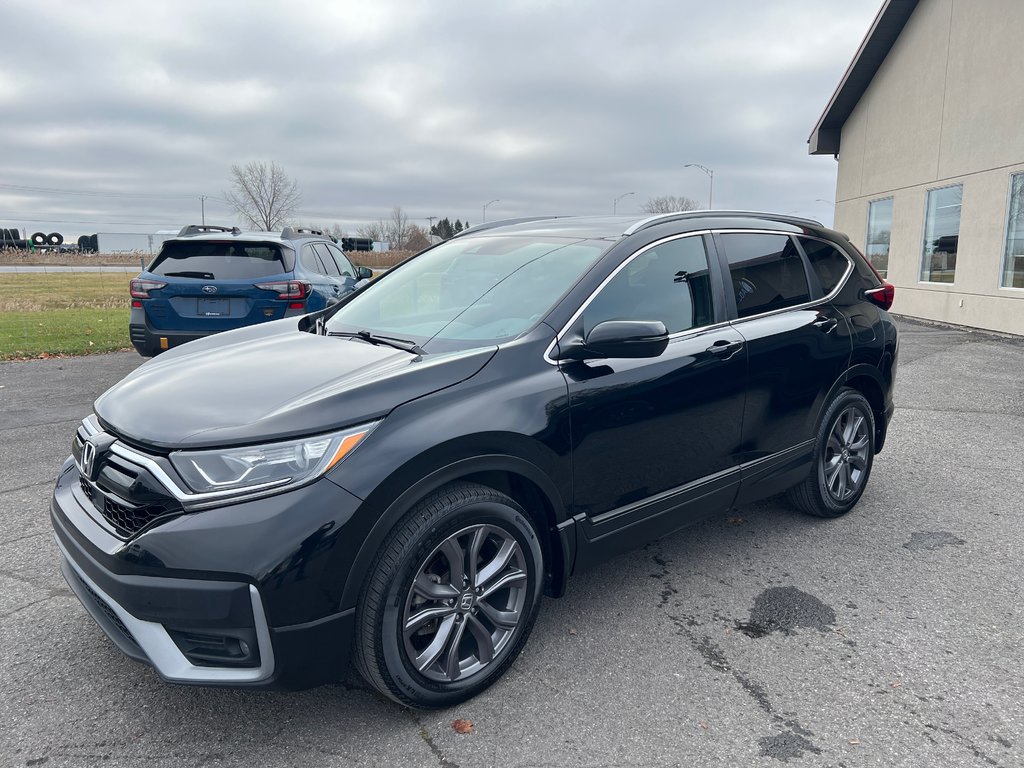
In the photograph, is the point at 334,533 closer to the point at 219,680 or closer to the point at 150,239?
the point at 219,680

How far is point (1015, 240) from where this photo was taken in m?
13.9

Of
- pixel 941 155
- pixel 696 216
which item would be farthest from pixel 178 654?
pixel 941 155

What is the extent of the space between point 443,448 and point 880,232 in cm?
2003

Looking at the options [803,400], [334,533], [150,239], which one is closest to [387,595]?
[334,533]

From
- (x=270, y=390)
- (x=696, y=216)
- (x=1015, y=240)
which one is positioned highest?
(x=1015, y=240)

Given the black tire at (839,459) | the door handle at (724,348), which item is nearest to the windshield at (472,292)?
the door handle at (724,348)

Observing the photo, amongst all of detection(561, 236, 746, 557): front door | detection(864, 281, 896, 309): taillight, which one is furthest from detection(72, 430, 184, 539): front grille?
detection(864, 281, 896, 309): taillight

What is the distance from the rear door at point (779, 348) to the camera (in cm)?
387

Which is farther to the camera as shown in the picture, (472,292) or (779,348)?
(779,348)

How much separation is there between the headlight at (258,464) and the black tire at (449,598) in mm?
353

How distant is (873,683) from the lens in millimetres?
2930

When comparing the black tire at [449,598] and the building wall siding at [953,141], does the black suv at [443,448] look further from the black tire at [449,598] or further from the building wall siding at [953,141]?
the building wall siding at [953,141]

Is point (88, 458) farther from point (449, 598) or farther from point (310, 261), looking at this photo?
point (310, 261)

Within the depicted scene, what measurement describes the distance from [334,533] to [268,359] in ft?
3.58
